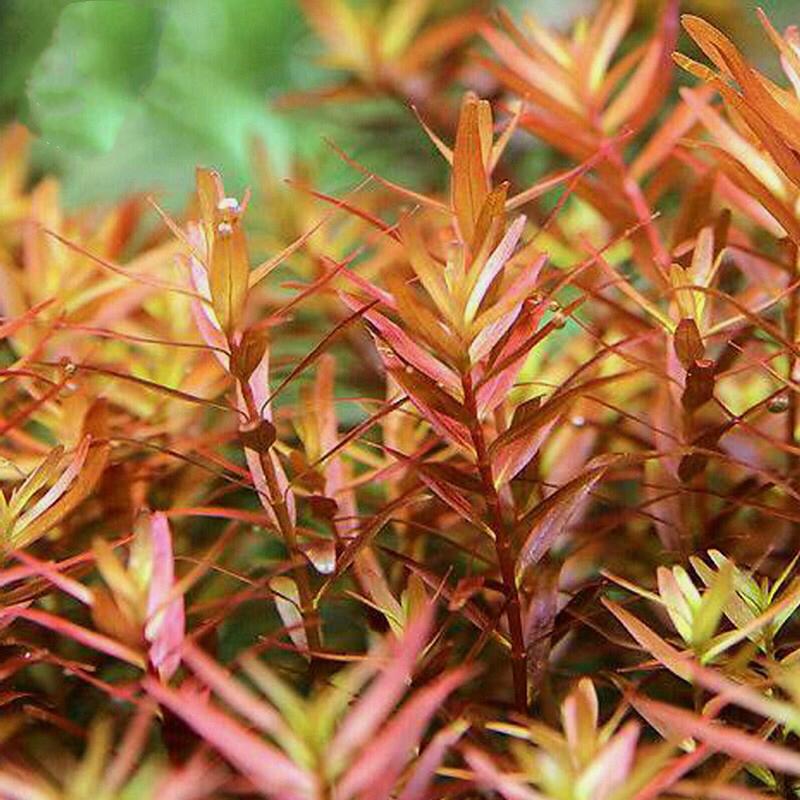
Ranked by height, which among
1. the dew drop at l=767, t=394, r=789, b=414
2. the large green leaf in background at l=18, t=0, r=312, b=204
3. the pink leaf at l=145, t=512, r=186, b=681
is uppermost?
the large green leaf in background at l=18, t=0, r=312, b=204

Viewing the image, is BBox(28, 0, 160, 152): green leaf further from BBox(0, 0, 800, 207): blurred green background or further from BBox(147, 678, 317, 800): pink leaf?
BBox(147, 678, 317, 800): pink leaf

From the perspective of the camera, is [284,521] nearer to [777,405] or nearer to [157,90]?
[777,405]

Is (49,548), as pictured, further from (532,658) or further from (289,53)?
(289,53)

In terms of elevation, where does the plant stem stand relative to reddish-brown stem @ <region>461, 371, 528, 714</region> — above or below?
above

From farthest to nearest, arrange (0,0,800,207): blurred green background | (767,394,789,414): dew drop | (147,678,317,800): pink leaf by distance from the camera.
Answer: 1. (0,0,800,207): blurred green background
2. (767,394,789,414): dew drop
3. (147,678,317,800): pink leaf

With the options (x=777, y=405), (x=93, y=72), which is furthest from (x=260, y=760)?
(x=93, y=72)

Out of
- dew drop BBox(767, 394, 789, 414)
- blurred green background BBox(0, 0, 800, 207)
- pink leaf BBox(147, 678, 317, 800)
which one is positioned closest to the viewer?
pink leaf BBox(147, 678, 317, 800)

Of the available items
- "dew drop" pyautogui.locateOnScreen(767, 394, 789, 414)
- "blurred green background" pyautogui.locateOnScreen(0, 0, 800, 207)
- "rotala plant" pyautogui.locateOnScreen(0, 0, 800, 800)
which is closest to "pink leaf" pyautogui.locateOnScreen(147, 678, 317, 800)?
"rotala plant" pyautogui.locateOnScreen(0, 0, 800, 800)
